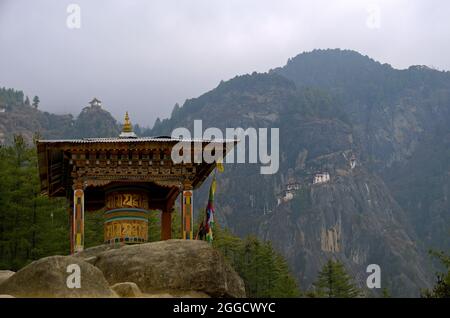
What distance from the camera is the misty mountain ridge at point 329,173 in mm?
137750

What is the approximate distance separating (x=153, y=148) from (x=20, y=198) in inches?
735

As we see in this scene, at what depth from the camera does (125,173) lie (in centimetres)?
2669

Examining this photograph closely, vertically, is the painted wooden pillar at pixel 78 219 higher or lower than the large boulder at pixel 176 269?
higher

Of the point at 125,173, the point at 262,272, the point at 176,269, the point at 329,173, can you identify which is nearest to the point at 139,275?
the point at 176,269

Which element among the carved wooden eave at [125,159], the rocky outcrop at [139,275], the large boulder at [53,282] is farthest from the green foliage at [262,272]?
the large boulder at [53,282]

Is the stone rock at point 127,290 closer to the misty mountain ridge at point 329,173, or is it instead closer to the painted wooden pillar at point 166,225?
the painted wooden pillar at point 166,225

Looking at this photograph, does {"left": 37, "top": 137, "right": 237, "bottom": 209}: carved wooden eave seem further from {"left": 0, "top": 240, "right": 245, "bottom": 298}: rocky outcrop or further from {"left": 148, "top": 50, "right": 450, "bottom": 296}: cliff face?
{"left": 148, "top": 50, "right": 450, "bottom": 296}: cliff face

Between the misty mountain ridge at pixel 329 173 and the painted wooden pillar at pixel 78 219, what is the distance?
92562 mm

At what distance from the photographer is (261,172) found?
156 meters

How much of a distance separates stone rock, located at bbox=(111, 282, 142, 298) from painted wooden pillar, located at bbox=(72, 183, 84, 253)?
28.8 feet

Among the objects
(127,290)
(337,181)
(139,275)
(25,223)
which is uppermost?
(337,181)

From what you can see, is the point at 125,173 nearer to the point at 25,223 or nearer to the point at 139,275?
the point at 139,275

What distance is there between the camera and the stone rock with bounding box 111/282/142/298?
1702 cm

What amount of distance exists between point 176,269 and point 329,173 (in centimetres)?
13447
